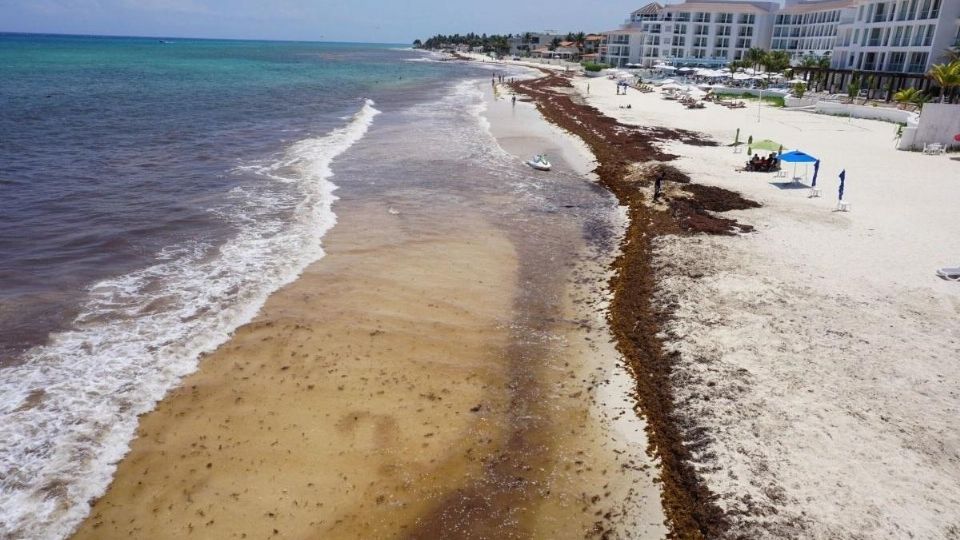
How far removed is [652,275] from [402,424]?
368 inches

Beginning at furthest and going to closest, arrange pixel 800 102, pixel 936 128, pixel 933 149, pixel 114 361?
pixel 800 102 → pixel 936 128 → pixel 933 149 → pixel 114 361

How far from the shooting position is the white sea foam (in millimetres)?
9492

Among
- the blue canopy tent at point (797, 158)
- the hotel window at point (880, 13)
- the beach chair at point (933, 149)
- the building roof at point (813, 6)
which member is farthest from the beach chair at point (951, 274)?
the building roof at point (813, 6)

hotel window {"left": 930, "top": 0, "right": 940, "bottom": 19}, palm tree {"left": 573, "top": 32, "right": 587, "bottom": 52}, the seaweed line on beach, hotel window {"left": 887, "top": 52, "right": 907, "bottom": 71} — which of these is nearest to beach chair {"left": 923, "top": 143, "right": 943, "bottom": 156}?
the seaweed line on beach

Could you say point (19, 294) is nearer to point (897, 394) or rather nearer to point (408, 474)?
point (408, 474)

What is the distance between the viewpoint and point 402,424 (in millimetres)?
11062

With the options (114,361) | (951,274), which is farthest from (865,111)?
(114,361)

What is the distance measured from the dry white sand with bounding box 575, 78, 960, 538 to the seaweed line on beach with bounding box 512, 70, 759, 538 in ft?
1.20

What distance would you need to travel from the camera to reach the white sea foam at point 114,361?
9.49m

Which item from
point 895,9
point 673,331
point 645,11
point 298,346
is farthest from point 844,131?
point 645,11

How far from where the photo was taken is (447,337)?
553 inches

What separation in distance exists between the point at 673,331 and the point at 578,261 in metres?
5.74

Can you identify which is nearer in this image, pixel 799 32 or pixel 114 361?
pixel 114 361

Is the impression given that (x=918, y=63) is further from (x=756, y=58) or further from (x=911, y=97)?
(x=756, y=58)
